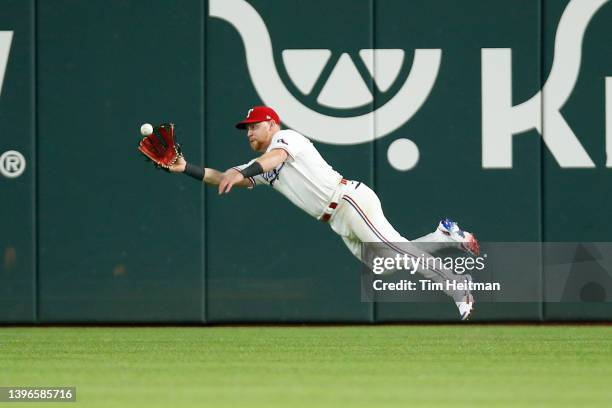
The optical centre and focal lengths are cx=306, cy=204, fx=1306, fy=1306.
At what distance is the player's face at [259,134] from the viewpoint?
9297mm

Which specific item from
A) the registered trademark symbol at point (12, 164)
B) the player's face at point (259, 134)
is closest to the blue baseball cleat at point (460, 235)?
the player's face at point (259, 134)

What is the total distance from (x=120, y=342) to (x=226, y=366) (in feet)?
5.40

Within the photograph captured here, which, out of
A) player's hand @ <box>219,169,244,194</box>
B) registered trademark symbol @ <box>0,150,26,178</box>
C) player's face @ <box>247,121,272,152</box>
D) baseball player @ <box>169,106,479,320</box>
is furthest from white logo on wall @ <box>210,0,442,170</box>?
registered trademark symbol @ <box>0,150,26,178</box>

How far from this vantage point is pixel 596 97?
31.9 feet

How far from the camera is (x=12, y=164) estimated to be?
31.8 ft

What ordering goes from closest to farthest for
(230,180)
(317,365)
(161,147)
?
(317,365)
(230,180)
(161,147)

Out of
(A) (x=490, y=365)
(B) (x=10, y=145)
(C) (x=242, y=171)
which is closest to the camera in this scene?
(A) (x=490, y=365)

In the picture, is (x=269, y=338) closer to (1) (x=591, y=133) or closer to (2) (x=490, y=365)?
(2) (x=490, y=365)

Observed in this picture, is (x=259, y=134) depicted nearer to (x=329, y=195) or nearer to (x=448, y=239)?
(x=329, y=195)

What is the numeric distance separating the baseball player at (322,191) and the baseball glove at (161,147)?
513 millimetres

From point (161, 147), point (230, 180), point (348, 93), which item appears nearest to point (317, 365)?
point (230, 180)

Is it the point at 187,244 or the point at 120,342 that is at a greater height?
the point at 187,244

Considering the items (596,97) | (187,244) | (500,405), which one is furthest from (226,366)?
(596,97)

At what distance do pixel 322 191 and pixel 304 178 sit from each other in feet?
0.53
